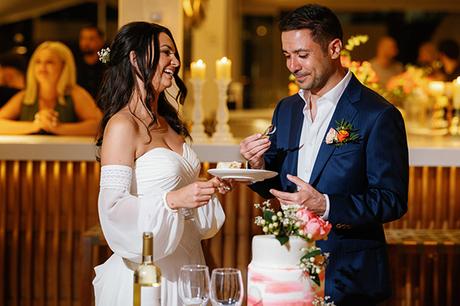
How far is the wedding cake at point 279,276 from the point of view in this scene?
2.63 metres

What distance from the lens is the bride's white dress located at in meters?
3.13

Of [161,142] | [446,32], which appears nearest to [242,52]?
[446,32]

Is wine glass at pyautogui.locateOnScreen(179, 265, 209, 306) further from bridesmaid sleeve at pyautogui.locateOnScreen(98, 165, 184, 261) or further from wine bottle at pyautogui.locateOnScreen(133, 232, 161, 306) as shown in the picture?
bridesmaid sleeve at pyautogui.locateOnScreen(98, 165, 184, 261)

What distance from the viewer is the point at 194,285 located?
2.68 m

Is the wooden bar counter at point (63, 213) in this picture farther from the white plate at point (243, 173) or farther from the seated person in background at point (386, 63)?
the seated person in background at point (386, 63)

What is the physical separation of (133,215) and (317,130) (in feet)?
2.46

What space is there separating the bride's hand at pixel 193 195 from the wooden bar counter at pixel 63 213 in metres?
2.61

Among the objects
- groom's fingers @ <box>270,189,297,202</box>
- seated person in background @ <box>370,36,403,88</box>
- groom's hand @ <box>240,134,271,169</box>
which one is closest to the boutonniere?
groom's hand @ <box>240,134,271,169</box>

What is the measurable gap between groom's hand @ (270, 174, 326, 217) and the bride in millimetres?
Answer: 237

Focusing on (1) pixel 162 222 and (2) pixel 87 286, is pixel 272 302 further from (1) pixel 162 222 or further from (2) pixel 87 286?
(2) pixel 87 286

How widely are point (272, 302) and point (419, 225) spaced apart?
11.1 feet

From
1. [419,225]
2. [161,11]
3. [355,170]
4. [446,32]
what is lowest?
[419,225]

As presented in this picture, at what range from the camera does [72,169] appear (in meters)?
5.86

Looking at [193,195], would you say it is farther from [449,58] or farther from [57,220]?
[449,58]
